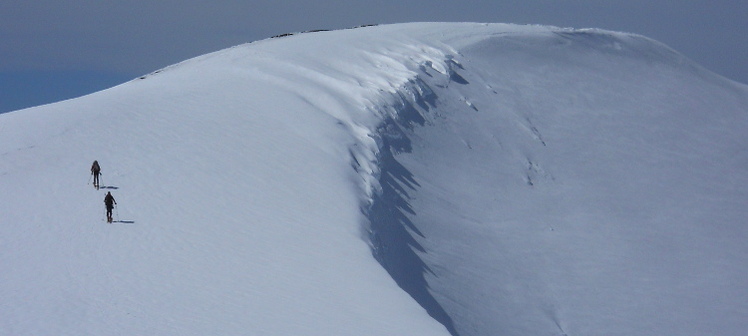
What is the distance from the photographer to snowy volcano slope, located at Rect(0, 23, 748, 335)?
50.0 ft

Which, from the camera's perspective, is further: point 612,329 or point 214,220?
point 612,329

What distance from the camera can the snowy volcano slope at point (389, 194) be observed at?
600 inches

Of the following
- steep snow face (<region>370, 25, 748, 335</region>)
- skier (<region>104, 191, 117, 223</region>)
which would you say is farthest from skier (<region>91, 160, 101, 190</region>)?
steep snow face (<region>370, 25, 748, 335</region>)

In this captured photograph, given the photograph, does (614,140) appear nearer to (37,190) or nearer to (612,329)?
(612,329)

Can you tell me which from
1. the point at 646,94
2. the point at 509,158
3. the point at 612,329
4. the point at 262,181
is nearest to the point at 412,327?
the point at 262,181

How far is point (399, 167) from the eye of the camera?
988 inches

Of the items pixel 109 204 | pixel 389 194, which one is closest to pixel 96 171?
pixel 109 204

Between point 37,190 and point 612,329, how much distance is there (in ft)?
47.1

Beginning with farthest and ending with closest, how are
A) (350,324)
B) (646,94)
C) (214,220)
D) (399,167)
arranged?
(646,94) < (399,167) < (214,220) < (350,324)

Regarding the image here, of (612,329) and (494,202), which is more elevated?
(494,202)

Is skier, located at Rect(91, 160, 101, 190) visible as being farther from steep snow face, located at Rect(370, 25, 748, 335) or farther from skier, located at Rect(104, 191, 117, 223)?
steep snow face, located at Rect(370, 25, 748, 335)

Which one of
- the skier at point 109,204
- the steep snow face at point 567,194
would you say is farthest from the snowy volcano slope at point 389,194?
the skier at point 109,204

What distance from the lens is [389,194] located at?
22.7 meters

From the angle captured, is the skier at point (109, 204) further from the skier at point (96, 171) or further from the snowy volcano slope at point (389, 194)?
the skier at point (96, 171)
